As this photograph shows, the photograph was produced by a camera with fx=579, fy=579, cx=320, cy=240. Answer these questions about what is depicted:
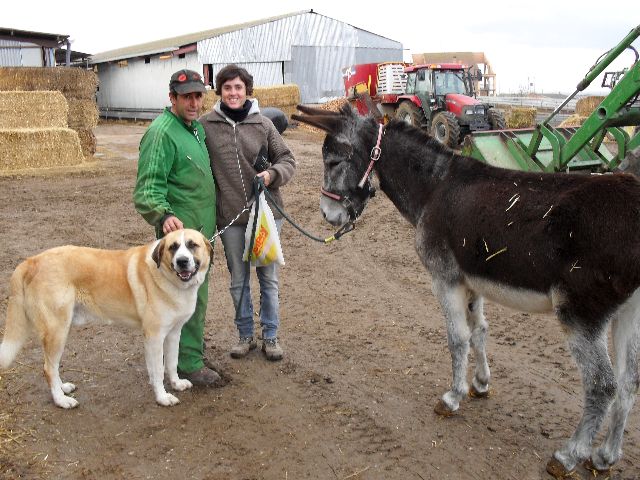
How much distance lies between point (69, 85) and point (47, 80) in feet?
2.51

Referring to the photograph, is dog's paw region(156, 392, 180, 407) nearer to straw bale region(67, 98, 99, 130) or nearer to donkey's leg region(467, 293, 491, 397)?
donkey's leg region(467, 293, 491, 397)

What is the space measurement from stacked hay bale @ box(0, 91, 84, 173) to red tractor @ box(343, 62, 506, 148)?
28.0 feet

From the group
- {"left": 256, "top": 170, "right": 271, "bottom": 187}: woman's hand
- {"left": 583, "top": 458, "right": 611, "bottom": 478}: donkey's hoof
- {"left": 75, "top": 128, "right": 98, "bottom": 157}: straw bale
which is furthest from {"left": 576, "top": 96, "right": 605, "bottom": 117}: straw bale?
{"left": 583, "top": 458, "right": 611, "bottom": 478}: donkey's hoof

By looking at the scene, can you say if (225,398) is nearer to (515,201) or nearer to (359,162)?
(359,162)

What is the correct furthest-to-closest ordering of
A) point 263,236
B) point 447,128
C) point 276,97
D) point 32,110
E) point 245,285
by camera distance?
point 276,97
point 447,128
point 32,110
point 245,285
point 263,236

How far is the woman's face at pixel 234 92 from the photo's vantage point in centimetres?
455

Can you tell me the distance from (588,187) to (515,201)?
0.44 metres

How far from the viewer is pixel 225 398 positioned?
4.57m

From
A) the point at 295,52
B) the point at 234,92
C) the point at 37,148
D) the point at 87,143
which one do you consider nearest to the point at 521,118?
the point at 295,52

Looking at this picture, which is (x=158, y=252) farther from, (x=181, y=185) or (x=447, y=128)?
(x=447, y=128)

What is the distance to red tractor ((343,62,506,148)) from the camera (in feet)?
57.5

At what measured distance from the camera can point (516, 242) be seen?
366 centimetres

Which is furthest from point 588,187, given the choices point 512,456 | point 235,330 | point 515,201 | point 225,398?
point 235,330

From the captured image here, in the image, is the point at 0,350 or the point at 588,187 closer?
the point at 588,187
